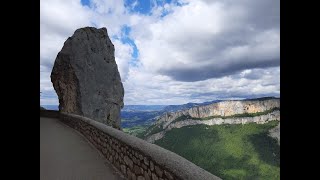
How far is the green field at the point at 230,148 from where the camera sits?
71.2 metres

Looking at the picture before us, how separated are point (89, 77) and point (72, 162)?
2460 centimetres

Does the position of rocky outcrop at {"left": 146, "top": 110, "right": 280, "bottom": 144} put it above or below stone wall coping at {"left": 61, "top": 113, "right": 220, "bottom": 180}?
below

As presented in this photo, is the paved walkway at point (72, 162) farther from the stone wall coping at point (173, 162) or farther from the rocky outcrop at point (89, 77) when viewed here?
the rocky outcrop at point (89, 77)

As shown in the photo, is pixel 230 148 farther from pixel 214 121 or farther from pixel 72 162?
pixel 72 162

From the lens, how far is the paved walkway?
6.49 meters

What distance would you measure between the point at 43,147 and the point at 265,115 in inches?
3761

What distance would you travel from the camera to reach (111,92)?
115ft

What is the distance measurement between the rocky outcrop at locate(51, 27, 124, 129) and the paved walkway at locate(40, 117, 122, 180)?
59.2 ft

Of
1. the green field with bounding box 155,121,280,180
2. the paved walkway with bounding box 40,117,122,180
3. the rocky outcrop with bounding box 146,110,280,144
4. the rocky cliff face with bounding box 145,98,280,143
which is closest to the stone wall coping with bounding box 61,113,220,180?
the paved walkway with bounding box 40,117,122,180

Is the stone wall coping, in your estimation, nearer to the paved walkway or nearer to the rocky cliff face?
the paved walkway

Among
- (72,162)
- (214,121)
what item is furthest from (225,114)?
(72,162)
